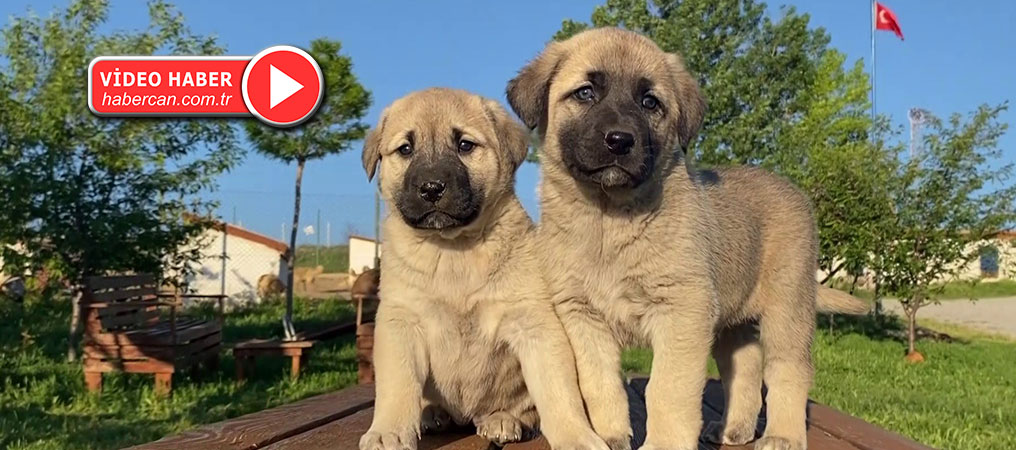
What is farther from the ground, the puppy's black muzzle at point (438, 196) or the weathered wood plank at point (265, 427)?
the puppy's black muzzle at point (438, 196)

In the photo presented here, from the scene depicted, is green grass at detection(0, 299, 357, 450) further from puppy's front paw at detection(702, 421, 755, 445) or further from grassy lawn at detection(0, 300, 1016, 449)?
puppy's front paw at detection(702, 421, 755, 445)

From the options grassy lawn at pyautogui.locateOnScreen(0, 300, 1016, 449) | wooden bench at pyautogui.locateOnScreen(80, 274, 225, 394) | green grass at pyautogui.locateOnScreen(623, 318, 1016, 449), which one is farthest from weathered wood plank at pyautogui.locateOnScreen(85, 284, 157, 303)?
green grass at pyautogui.locateOnScreen(623, 318, 1016, 449)

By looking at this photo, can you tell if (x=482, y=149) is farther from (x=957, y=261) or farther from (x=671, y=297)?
(x=957, y=261)

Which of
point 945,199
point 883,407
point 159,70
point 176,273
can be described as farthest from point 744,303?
point 945,199

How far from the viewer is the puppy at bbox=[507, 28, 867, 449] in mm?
2781

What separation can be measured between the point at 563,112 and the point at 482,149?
0.34m

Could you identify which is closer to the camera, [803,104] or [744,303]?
[744,303]

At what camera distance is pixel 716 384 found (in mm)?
5188

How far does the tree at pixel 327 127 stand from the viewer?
12.8 metres

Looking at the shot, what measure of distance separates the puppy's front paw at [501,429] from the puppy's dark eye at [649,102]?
1.21 metres

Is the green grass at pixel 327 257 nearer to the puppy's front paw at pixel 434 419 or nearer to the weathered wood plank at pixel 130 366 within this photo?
the weathered wood plank at pixel 130 366

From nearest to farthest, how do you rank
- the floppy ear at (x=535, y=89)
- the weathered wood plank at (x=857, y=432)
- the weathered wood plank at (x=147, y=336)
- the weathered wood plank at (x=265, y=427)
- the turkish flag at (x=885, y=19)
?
1. the floppy ear at (x=535, y=89)
2. the weathered wood plank at (x=265, y=427)
3. the weathered wood plank at (x=857, y=432)
4. the weathered wood plank at (x=147, y=336)
5. the turkish flag at (x=885, y=19)

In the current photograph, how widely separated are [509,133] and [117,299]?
903 cm

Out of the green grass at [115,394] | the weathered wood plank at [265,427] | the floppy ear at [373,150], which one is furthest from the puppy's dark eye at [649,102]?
the green grass at [115,394]
